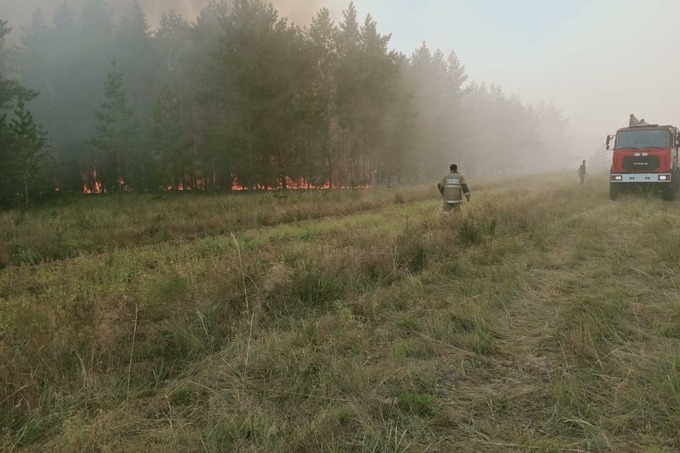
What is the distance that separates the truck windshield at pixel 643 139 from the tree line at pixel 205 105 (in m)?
17.0

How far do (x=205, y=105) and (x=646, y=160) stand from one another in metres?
27.6

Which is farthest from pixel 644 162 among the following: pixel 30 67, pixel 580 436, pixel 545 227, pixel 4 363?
pixel 30 67

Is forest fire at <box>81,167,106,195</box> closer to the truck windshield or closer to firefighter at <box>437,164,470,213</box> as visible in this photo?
firefighter at <box>437,164,470,213</box>

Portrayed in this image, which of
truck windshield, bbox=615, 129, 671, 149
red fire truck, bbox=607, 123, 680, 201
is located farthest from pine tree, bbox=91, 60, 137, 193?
truck windshield, bbox=615, 129, 671, 149

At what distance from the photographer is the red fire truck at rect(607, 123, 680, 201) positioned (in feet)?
52.4

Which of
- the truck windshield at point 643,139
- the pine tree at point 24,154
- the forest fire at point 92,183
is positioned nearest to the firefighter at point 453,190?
the truck windshield at point 643,139

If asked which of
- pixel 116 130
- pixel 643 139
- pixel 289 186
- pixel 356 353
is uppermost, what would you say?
pixel 116 130

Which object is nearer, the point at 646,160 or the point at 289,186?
the point at 646,160

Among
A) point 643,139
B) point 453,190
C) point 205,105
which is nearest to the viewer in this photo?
point 453,190

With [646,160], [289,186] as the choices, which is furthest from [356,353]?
[289,186]

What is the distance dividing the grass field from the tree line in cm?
2097

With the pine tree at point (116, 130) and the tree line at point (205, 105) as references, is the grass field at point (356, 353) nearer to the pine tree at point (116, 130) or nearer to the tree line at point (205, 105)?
the tree line at point (205, 105)

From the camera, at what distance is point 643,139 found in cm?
1664

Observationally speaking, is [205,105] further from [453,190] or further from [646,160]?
[646,160]
